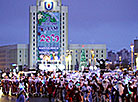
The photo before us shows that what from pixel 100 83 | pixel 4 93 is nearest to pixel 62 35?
pixel 4 93

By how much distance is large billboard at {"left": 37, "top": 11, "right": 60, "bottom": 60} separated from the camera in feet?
380

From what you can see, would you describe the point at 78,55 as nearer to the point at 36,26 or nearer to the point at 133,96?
the point at 36,26

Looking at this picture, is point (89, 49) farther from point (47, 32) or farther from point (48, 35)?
point (47, 32)

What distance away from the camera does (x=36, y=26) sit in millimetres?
121625

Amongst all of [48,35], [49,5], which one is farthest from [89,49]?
[49,5]

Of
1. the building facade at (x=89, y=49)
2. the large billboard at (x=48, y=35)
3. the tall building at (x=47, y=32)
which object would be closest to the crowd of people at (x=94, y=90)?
the tall building at (x=47, y=32)

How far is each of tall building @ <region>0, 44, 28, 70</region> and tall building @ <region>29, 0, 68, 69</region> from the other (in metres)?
4.93

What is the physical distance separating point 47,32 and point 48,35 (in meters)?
1.00

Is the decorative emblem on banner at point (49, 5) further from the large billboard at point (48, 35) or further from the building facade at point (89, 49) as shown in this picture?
the building facade at point (89, 49)

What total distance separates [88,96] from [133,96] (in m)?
2.97

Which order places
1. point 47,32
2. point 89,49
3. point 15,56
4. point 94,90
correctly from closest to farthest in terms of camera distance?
point 94,90
point 47,32
point 15,56
point 89,49

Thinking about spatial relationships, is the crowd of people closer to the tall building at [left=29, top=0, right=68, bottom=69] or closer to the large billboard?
the tall building at [left=29, top=0, right=68, bottom=69]

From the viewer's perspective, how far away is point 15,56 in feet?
415

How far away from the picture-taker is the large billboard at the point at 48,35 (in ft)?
380
